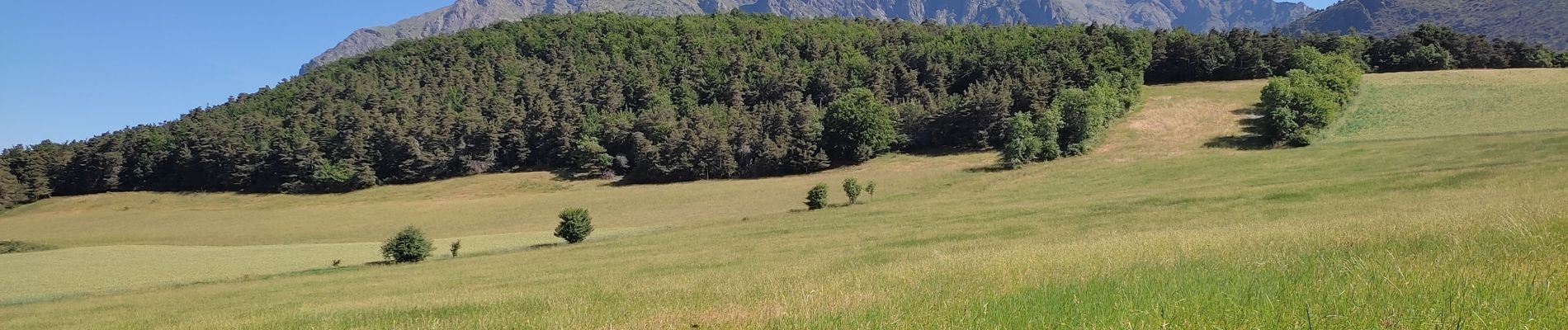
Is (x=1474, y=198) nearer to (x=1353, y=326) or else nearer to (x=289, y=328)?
(x=1353, y=326)

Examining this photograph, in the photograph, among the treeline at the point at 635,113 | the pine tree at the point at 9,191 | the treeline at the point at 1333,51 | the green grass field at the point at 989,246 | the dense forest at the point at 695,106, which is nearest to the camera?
the green grass field at the point at 989,246

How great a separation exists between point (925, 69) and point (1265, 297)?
392 ft

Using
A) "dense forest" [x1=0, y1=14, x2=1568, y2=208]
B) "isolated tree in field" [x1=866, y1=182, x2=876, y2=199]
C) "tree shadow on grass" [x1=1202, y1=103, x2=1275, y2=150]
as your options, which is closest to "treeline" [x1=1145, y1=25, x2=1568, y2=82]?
"dense forest" [x1=0, y1=14, x2=1568, y2=208]

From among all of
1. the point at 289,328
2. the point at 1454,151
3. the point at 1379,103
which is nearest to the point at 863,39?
the point at 1379,103

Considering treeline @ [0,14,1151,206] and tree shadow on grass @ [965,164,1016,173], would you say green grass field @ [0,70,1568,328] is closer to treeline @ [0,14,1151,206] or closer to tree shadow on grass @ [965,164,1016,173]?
tree shadow on grass @ [965,164,1016,173]

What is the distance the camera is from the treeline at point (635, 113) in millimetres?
87562

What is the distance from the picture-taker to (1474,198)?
64.1ft

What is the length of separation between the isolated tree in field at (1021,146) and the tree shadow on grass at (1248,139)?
51.0 ft

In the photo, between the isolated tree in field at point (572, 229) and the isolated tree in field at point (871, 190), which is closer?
the isolated tree in field at point (572, 229)

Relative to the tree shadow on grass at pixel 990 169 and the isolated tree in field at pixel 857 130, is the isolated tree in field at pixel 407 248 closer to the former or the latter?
the tree shadow on grass at pixel 990 169

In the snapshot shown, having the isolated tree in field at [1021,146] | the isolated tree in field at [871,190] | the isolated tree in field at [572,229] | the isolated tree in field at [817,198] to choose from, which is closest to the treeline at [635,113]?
the isolated tree in field at [1021,146]

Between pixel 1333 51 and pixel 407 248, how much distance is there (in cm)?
12803

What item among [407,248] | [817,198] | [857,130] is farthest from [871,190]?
[857,130]

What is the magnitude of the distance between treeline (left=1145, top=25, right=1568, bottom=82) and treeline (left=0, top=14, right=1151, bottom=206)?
6.02 meters
